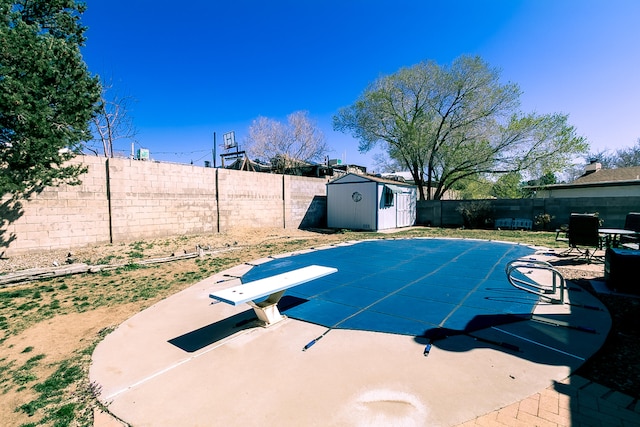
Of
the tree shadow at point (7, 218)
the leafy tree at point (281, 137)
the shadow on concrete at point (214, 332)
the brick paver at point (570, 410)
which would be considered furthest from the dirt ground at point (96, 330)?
the leafy tree at point (281, 137)

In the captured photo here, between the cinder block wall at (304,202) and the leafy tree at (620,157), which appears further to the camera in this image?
the leafy tree at (620,157)

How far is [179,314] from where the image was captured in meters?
4.92

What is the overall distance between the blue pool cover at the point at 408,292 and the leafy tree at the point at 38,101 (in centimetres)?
683

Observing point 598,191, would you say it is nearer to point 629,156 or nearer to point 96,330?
point 629,156

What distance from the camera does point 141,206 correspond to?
38.1 ft

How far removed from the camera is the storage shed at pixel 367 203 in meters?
Answer: 17.2

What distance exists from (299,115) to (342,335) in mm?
36451

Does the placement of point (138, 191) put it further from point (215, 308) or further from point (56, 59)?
point (215, 308)

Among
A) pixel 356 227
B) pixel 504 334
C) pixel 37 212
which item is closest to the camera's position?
pixel 504 334

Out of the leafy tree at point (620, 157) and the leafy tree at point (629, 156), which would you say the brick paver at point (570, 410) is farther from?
the leafy tree at point (629, 156)

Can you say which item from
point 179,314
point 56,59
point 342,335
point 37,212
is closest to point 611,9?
point 342,335

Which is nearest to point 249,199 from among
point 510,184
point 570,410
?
point 570,410

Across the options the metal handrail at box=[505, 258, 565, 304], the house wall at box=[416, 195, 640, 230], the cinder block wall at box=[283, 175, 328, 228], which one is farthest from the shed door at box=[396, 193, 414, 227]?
the metal handrail at box=[505, 258, 565, 304]

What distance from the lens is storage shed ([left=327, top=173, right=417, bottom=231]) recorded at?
1723cm
